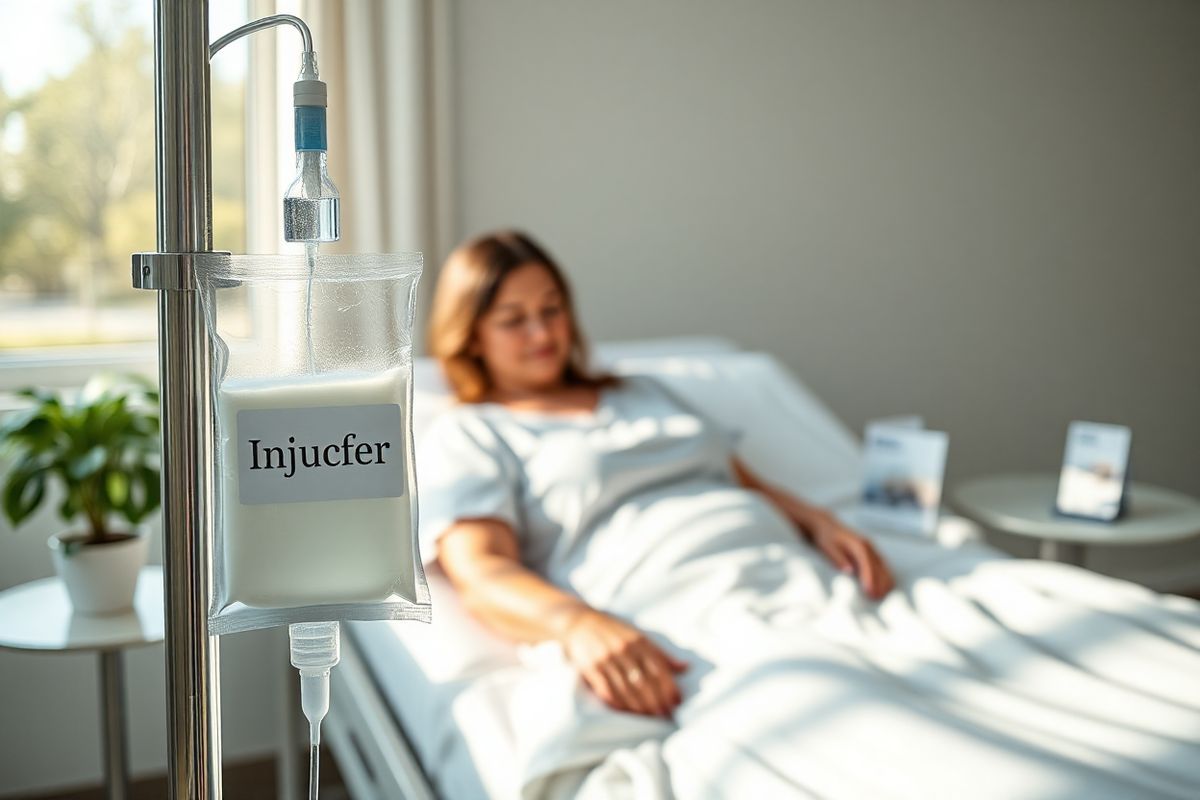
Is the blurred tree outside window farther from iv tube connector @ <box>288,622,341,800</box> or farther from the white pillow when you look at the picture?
iv tube connector @ <box>288,622,341,800</box>

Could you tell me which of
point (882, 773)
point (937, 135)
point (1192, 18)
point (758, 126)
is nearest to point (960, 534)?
point (882, 773)

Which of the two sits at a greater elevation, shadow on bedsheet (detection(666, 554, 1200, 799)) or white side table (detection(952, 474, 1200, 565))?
shadow on bedsheet (detection(666, 554, 1200, 799))

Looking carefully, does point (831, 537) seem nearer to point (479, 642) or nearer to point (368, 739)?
point (479, 642)

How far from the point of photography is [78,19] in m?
1.98

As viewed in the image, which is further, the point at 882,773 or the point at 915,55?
the point at 915,55

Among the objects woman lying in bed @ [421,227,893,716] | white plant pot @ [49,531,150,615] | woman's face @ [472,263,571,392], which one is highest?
woman's face @ [472,263,571,392]

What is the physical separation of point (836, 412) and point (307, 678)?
237cm

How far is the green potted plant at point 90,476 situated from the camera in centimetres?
151

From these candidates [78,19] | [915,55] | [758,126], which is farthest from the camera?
[915,55]

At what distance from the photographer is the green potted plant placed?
1510 millimetres

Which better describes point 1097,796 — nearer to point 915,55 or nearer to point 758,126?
point 758,126

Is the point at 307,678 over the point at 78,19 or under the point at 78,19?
under

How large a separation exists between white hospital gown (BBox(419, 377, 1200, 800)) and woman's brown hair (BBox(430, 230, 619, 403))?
82 mm

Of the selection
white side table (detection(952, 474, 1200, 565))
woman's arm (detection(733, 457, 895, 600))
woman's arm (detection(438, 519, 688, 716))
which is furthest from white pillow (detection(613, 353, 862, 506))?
woman's arm (detection(438, 519, 688, 716))
